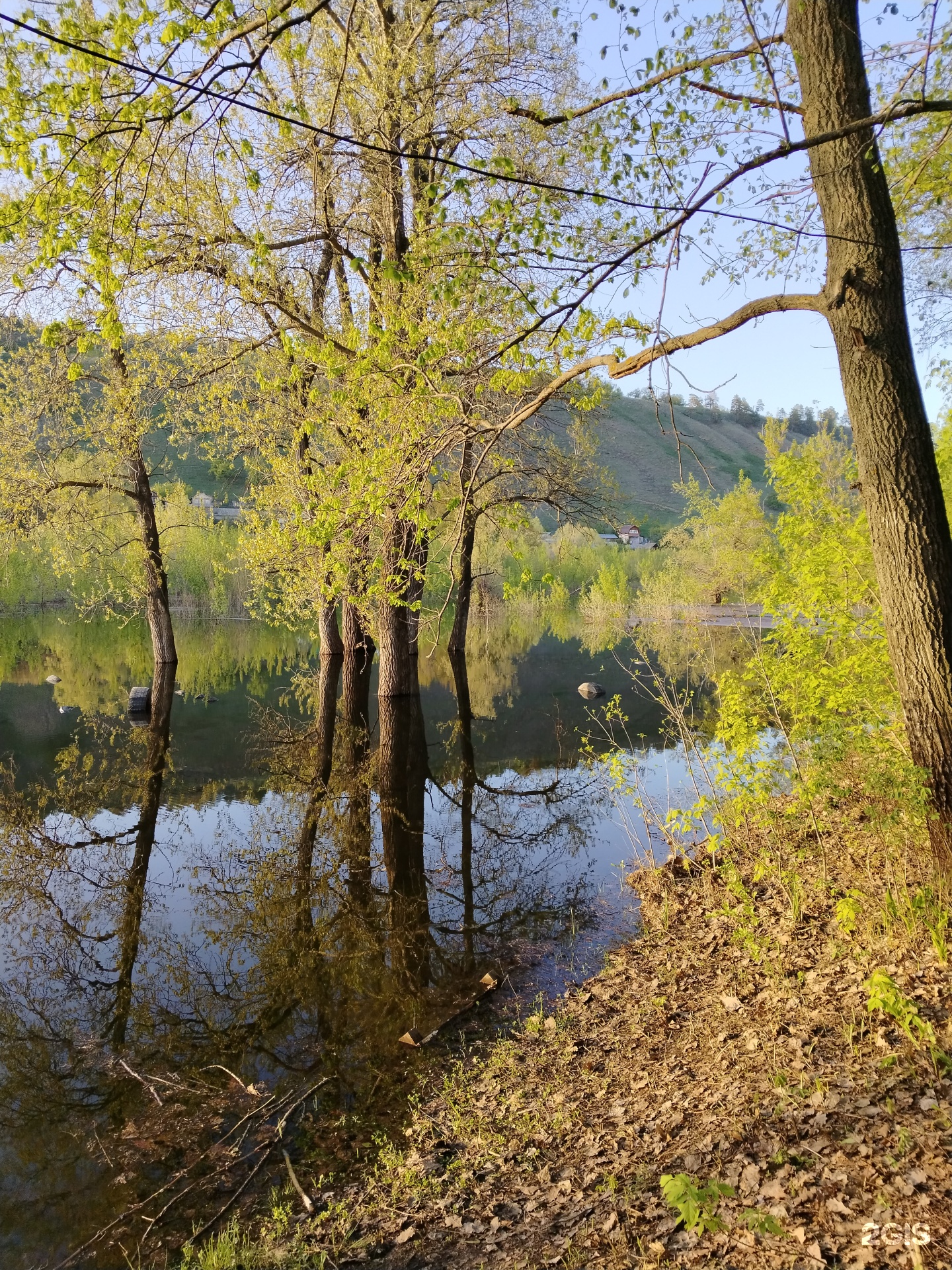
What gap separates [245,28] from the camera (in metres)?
4.76

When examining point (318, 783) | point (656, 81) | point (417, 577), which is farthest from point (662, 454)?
point (656, 81)

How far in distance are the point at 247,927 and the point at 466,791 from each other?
5.83 metres

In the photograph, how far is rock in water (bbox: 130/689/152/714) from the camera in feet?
66.9

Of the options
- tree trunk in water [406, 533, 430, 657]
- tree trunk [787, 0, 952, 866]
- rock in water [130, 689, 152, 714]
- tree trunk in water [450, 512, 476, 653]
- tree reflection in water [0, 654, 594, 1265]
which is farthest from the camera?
rock in water [130, 689, 152, 714]

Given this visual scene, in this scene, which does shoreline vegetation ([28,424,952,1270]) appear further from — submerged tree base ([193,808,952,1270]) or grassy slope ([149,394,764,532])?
grassy slope ([149,394,764,532])

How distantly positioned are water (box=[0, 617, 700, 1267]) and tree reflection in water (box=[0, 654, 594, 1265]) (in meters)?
0.03

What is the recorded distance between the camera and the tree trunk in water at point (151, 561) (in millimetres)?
22594

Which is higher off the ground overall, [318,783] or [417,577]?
[417,577]

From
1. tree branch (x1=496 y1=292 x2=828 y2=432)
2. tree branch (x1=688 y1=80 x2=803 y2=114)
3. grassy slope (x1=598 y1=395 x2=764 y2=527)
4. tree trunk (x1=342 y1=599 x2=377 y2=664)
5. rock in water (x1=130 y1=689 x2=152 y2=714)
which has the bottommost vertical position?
rock in water (x1=130 y1=689 x2=152 y2=714)

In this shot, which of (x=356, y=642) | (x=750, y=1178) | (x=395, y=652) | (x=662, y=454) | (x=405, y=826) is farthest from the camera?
(x=662, y=454)

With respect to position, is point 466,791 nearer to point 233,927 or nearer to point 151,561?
point 233,927

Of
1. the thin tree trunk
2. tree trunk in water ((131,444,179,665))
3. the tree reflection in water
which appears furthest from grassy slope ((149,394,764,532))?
the tree reflection in water

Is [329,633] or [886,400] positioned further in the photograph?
[329,633]

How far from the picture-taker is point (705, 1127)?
4.06m
